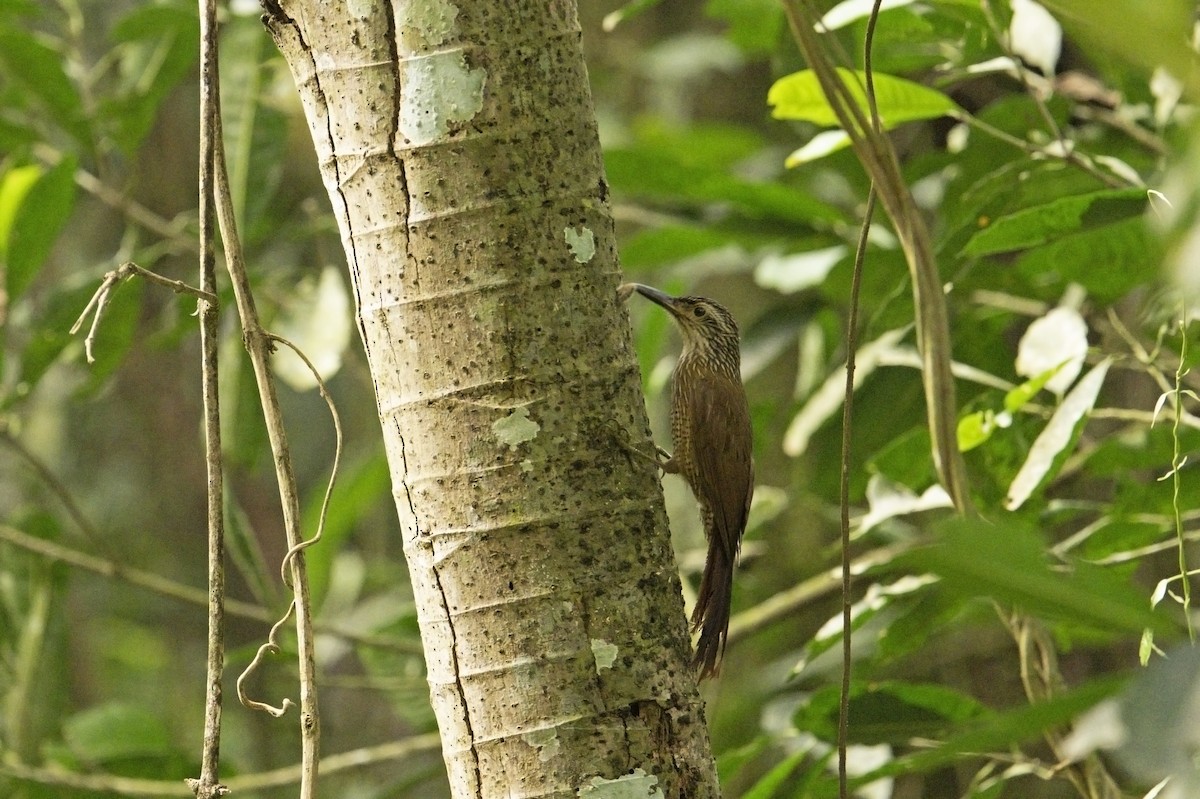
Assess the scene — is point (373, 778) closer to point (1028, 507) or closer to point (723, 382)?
point (723, 382)

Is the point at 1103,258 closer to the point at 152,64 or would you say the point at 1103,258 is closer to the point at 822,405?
the point at 822,405

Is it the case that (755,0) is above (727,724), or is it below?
above

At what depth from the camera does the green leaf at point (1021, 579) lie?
1.92 feet

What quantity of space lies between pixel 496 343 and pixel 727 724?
2078mm

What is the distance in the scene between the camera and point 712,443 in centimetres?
262

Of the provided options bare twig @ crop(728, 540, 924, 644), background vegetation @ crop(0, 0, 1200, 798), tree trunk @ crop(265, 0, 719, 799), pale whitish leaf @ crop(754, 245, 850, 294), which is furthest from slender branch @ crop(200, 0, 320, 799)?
bare twig @ crop(728, 540, 924, 644)

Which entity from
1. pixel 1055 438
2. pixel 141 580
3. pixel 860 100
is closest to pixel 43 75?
pixel 141 580

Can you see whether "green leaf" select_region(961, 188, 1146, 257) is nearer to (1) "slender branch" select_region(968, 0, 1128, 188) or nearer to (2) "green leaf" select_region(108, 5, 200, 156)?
(1) "slender branch" select_region(968, 0, 1128, 188)

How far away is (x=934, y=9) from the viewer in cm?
235

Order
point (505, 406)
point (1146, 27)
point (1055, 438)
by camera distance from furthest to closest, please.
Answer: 1. point (1055, 438)
2. point (505, 406)
3. point (1146, 27)

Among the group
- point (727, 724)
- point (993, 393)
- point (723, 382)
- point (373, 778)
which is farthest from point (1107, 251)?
point (373, 778)

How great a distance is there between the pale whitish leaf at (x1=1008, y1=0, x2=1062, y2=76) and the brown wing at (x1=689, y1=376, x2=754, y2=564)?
927 mm

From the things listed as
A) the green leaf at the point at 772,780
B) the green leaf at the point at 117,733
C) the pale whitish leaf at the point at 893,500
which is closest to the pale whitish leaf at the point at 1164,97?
the pale whitish leaf at the point at 893,500

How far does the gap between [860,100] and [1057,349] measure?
0.56 m
